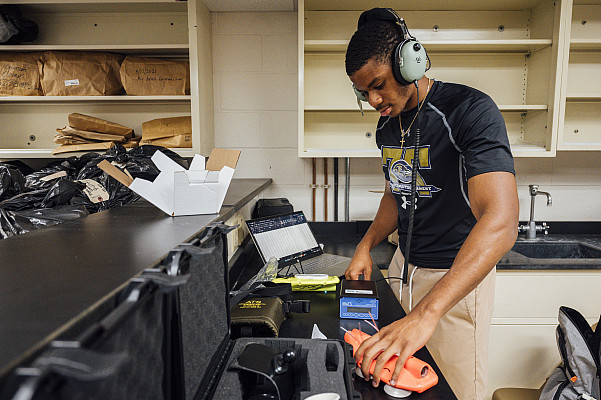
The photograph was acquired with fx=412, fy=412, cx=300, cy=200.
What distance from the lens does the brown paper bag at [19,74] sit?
A: 2215mm

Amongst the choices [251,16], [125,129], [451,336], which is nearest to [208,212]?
[451,336]

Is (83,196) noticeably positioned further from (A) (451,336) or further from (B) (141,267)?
(A) (451,336)

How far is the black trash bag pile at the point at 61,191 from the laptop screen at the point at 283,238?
52 cm

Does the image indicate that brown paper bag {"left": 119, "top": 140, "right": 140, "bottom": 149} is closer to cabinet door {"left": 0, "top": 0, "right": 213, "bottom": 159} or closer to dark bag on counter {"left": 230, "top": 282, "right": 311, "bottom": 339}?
cabinet door {"left": 0, "top": 0, "right": 213, "bottom": 159}

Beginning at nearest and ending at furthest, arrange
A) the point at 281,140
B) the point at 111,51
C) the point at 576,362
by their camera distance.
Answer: the point at 576,362, the point at 111,51, the point at 281,140

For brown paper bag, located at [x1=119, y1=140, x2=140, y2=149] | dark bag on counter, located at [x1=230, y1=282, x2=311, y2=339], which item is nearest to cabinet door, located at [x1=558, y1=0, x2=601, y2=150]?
dark bag on counter, located at [x1=230, y1=282, x2=311, y2=339]

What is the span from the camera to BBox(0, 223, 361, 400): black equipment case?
28cm

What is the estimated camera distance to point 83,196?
5.12ft

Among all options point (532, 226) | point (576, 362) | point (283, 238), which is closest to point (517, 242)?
point (532, 226)

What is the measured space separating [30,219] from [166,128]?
45.2 inches

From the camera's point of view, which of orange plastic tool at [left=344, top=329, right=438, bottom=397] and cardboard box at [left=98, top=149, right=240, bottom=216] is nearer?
orange plastic tool at [left=344, top=329, right=438, bottom=397]

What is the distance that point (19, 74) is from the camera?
2217 millimetres

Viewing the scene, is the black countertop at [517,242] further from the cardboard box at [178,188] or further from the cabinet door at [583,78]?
the cardboard box at [178,188]

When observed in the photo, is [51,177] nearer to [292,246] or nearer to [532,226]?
[292,246]
